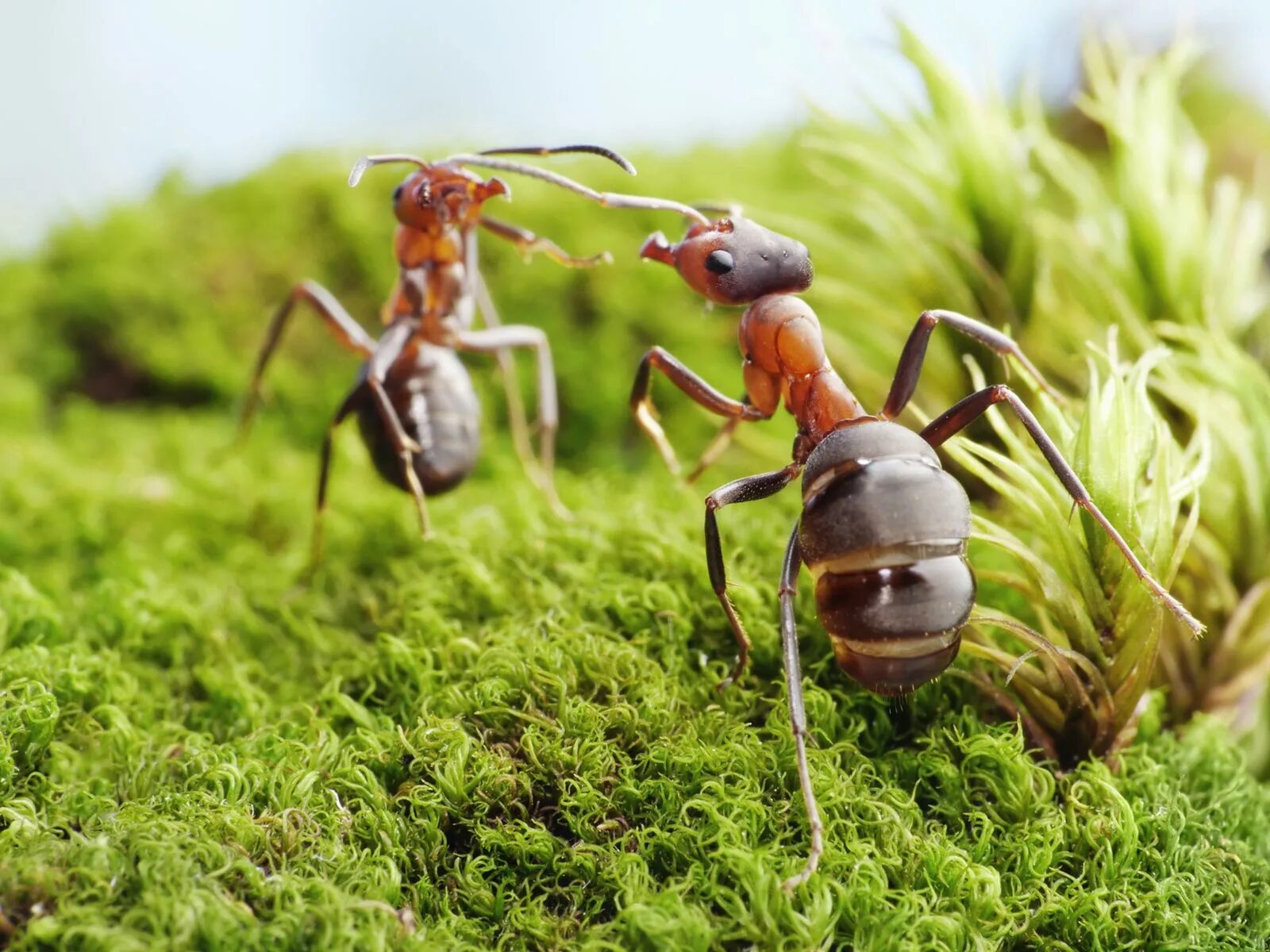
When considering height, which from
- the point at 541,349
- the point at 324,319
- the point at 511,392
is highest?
the point at 324,319

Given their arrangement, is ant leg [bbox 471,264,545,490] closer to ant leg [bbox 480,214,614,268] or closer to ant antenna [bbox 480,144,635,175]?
ant leg [bbox 480,214,614,268]

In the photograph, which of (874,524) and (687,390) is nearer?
(874,524)

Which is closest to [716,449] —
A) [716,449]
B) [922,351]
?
[716,449]

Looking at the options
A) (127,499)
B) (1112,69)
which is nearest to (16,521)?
(127,499)

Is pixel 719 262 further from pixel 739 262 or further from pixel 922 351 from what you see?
pixel 922 351

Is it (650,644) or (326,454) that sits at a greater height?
(326,454)

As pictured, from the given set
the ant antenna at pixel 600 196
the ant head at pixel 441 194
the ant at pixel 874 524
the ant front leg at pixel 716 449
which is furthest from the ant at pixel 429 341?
the ant at pixel 874 524

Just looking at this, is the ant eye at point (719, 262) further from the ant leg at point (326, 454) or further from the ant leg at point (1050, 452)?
the ant leg at point (326, 454)

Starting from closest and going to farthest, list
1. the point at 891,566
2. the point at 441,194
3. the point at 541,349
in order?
the point at 891,566 → the point at 441,194 → the point at 541,349
